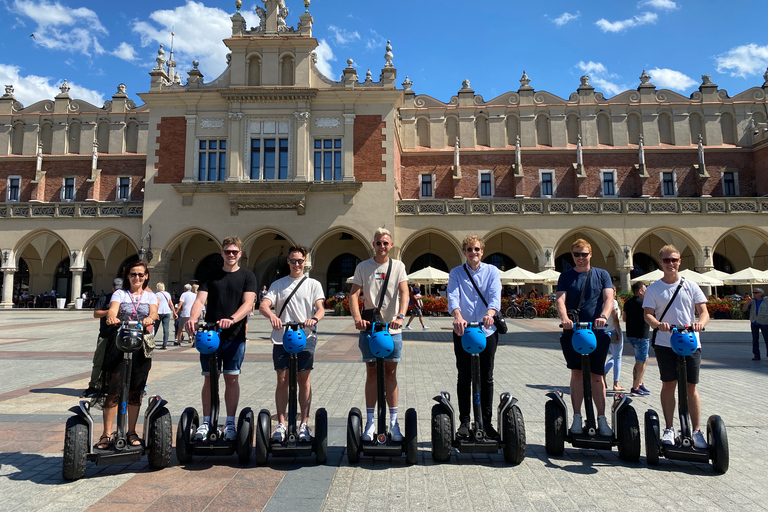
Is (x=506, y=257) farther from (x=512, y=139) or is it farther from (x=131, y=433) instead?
(x=131, y=433)

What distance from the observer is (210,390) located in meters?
4.11

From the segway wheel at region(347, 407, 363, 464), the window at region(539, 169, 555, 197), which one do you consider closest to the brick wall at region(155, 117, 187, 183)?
the window at region(539, 169, 555, 197)

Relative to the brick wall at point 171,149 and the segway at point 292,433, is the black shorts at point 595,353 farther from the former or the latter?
the brick wall at point 171,149

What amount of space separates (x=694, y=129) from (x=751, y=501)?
104 feet

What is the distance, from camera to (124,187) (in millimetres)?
29781

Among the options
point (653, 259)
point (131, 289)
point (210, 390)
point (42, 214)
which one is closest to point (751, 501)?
point (210, 390)

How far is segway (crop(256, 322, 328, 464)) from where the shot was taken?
3984 millimetres

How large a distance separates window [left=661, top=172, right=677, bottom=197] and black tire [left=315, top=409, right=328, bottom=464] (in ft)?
99.0

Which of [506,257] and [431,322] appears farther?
[506,257]

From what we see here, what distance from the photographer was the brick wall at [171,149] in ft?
80.5

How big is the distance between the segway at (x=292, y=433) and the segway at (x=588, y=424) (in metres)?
1.95

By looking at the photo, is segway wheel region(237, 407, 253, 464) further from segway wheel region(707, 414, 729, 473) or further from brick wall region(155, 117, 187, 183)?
brick wall region(155, 117, 187, 183)

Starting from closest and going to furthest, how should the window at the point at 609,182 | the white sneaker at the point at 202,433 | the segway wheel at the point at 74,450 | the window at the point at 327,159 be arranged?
the segway wheel at the point at 74,450 → the white sneaker at the point at 202,433 → the window at the point at 327,159 → the window at the point at 609,182

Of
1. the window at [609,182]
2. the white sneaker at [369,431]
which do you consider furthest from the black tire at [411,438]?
the window at [609,182]
